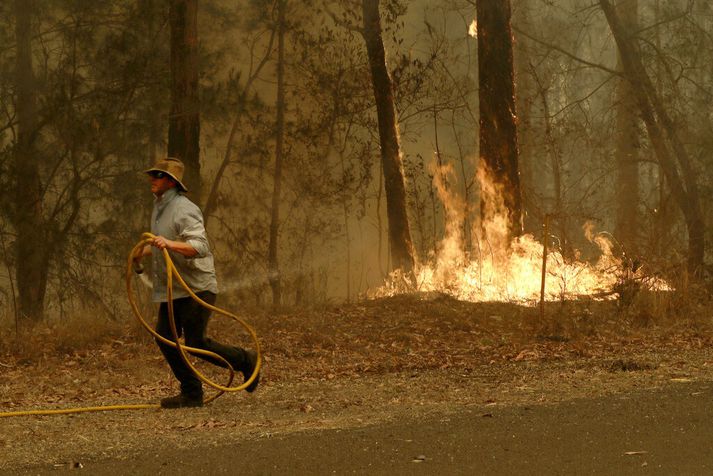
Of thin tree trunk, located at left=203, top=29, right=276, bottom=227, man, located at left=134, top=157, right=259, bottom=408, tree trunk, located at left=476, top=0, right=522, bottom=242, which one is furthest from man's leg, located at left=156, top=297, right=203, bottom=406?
thin tree trunk, located at left=203, top=29, right=276, bottom=227

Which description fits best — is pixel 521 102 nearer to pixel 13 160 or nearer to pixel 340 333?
pixel 13 160

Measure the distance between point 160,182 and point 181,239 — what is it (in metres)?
0.51

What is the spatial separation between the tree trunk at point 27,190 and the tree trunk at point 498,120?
8126 mm

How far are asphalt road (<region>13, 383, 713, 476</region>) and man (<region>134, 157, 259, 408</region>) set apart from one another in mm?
1629

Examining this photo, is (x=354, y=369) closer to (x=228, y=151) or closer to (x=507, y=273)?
(x=507, y=273)

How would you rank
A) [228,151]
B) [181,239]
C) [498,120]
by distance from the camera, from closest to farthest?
[181,239] < [498,120] < [228,151]

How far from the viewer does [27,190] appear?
1959 cm

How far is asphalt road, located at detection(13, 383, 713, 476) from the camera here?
20.4 feet

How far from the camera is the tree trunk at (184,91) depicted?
56.0 feet

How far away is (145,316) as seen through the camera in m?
15.0

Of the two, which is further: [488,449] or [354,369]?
[354,369]

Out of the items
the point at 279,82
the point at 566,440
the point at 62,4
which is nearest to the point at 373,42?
the point at 279,82

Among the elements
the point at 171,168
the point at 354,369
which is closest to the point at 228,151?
the point at 354,369

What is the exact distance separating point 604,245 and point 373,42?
23.2ft
